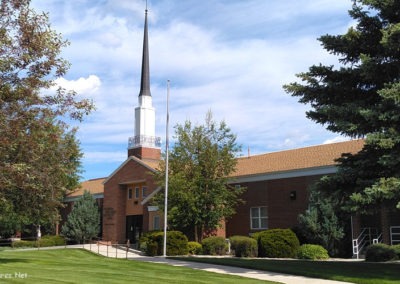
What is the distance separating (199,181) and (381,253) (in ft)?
43.0

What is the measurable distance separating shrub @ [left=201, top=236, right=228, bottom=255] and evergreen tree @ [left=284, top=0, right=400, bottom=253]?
1380 cm

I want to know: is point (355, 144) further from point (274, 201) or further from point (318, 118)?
point (318, 118)

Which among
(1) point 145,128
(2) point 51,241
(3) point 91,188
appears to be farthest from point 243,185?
(3) point 91,188

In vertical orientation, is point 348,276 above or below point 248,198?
below

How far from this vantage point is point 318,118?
62.4 ft

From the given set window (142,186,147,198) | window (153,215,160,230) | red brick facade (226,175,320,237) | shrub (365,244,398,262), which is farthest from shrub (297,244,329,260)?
window (142,186,147,198)

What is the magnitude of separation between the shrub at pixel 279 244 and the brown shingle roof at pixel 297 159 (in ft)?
17.2

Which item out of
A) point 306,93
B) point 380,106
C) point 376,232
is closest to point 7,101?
point 306,93

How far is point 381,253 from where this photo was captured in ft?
79.8

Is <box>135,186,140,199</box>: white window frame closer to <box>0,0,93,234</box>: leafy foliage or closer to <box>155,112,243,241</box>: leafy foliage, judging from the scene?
<box>155,112,243,241</box>: leafy foliage

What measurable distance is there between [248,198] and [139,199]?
423 inches

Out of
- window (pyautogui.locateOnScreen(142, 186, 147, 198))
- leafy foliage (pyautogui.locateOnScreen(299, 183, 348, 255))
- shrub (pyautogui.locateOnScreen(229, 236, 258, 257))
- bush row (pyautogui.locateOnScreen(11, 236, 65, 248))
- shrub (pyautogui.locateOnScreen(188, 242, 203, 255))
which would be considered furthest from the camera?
bush row (pyautogui.locateOnScreen(11, 236, 65, 248))

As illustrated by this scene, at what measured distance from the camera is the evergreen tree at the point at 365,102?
640 inches

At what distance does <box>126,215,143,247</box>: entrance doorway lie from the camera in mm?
42219
